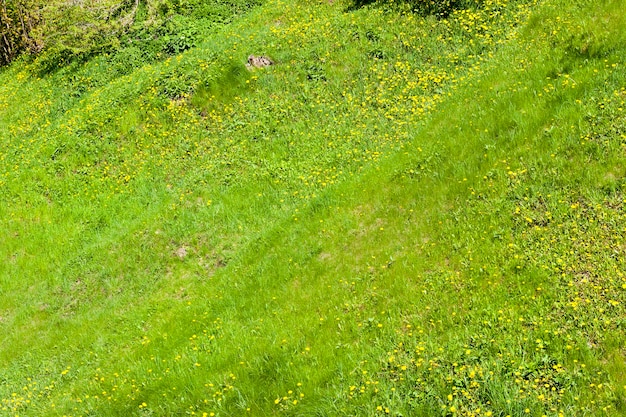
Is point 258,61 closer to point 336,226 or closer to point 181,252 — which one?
point 181,252

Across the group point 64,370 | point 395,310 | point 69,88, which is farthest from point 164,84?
point 395,310

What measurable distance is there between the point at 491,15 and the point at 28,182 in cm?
1720

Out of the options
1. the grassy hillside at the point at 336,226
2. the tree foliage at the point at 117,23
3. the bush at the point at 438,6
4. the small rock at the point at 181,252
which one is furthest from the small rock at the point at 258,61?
the small rock at the point at 181,252

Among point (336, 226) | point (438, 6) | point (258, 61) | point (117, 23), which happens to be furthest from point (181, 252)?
point (117, 23)

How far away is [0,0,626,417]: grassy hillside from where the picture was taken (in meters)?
6.66

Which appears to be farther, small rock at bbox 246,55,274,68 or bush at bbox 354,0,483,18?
small rock at bbox 246,55,274,68

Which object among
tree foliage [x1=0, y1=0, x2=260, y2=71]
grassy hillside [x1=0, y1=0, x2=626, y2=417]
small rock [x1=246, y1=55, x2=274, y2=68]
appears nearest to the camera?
grassy hillside [x1=0, y1=0, x2=626, y2=417]

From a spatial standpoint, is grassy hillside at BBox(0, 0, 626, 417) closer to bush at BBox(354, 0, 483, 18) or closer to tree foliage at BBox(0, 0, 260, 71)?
bush at BBox(354, 0, 483, 18)

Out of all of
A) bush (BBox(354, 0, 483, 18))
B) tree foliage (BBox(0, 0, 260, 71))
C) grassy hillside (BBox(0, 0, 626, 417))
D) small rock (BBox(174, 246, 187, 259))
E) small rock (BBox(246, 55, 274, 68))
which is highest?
tree foliage (BBox(0, 0, 260, 71))

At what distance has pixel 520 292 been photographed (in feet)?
23.2

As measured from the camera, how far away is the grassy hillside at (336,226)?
666cm

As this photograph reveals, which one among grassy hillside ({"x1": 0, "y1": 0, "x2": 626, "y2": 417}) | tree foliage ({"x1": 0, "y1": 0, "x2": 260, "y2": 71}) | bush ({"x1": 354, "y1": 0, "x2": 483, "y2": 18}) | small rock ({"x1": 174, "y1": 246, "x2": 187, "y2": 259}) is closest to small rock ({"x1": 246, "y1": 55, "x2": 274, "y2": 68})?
grassy hillside ({"x1": 0, "y1": 0, "x2": 626, "y2": 417})

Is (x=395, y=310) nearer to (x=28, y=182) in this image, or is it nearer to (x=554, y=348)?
(x=554, y=348)

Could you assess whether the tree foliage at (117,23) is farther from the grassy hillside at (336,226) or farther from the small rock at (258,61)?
the small rock at (258,61)
